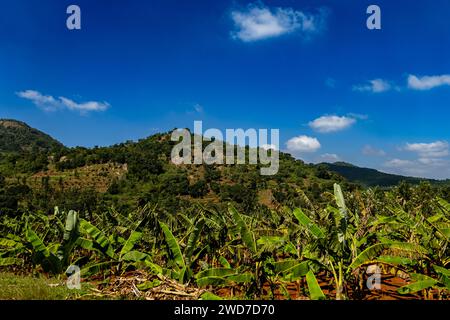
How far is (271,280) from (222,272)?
104cm

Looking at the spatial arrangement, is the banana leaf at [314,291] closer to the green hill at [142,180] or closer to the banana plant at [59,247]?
the banana plant at [59,247]

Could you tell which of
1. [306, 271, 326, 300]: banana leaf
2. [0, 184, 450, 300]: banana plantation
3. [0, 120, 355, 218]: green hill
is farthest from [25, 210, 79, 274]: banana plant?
[0, 120, 355, 218]: green hill

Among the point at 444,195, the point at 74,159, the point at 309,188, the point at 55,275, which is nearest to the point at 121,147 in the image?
the point at 74,159

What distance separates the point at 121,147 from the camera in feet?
417

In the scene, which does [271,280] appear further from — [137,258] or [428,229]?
[428,229]

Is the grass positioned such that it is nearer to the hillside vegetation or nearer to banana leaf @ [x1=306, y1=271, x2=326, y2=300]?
the hillside vegetation

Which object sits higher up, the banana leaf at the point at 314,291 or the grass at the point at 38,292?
the banana leaf at the point at 314,291

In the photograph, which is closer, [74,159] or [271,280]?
[271,280]

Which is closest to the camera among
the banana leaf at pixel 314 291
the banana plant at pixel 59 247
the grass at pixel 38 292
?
the banana leaf at pixel 314 291

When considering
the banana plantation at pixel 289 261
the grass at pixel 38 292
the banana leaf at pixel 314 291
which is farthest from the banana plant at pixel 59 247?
the banana leaf at pixel 314 291

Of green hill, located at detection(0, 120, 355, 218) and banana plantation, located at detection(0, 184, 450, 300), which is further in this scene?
green hill, located at detection(0, 120, 355, 218)

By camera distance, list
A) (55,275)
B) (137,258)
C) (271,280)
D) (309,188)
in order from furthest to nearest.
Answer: (309,188)
(55,275)
(137,258)
(271,280)

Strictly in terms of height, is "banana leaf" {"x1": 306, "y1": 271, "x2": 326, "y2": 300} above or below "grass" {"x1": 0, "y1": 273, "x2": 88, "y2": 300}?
above
